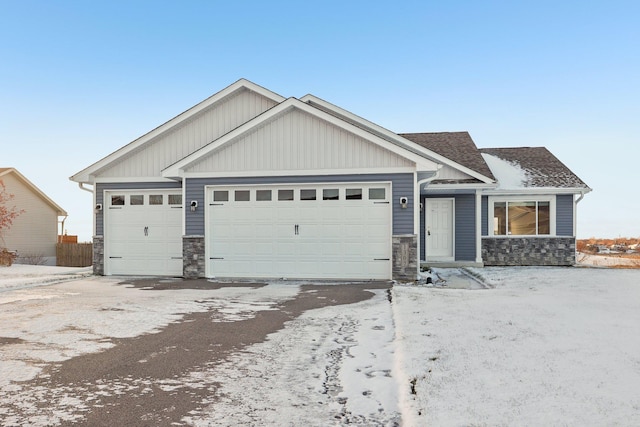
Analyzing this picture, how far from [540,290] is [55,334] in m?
9.10

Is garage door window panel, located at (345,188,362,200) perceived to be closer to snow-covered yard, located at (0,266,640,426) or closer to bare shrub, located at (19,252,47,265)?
snow-covered yard, located at (0,266,640,426)

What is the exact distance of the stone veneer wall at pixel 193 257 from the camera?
13109 mm

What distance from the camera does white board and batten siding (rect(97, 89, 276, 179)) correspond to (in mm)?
14422

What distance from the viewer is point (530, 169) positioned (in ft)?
61.7

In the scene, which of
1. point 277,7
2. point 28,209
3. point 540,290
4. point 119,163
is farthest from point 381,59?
point 28,209

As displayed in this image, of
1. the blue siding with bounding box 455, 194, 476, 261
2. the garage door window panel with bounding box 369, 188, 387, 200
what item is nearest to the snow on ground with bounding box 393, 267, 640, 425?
the garage door window panel with bounding box 369, 188, 387, 200

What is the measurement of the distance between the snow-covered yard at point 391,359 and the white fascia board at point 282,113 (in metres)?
4.09

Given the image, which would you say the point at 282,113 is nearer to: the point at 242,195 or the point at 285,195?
the point at 285,195

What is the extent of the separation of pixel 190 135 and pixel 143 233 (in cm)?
343

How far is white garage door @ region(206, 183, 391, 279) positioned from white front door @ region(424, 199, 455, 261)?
5.61 meters

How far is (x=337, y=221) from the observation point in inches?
492

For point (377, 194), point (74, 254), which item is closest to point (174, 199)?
point (377, 194)

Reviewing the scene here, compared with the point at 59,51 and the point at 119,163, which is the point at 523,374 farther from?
the point at 59,51

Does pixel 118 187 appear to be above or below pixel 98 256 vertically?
above
